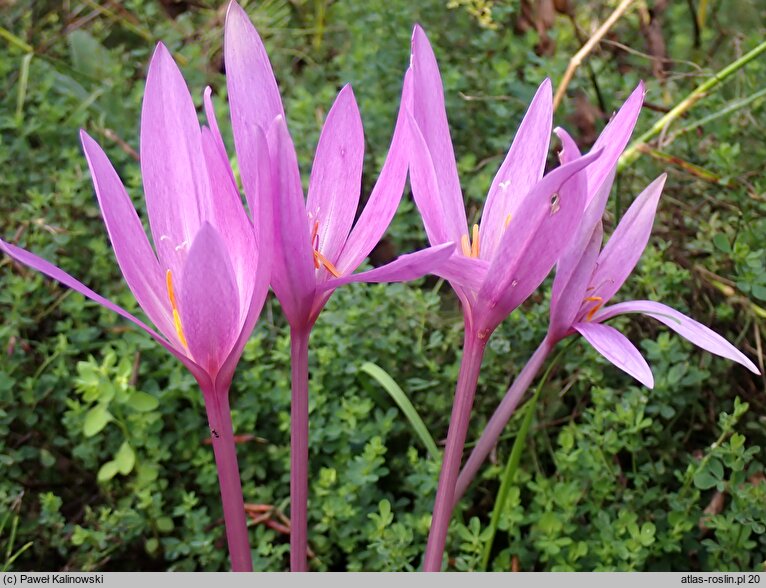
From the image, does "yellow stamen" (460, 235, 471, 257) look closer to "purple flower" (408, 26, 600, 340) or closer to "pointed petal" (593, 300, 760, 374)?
"purple flower" (408, 26, 600, 340)

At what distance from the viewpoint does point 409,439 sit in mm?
1443

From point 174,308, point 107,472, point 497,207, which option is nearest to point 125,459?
point 107,472

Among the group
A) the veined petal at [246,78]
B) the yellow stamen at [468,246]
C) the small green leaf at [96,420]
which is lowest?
the small green leaf at [96,420]

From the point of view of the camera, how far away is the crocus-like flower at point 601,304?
2.51 feet

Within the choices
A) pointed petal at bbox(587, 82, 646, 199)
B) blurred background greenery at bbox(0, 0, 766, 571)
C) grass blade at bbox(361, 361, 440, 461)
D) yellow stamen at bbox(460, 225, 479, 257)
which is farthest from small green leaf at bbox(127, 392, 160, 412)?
pointed petal at bbox(587, 82, 646, 199)

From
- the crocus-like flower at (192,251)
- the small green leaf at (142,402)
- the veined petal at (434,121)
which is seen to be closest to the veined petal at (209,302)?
the crocus-like flower at (192,251)

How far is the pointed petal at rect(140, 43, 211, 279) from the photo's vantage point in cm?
79

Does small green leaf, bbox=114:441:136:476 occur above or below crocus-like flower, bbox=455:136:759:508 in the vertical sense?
below

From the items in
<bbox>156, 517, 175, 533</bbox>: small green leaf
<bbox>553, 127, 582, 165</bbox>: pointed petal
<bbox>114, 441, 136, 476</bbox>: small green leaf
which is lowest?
<bbox>156, 517, 175, 533</bbox>: small green leaf

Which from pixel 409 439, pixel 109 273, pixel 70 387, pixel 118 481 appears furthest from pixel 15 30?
pixel 409 439

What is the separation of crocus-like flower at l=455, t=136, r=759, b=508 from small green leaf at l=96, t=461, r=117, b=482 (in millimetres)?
653

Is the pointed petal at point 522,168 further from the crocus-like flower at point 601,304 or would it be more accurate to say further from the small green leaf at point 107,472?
the small green leaf at point 107,472

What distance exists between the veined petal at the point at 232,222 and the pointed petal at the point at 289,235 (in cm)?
3
